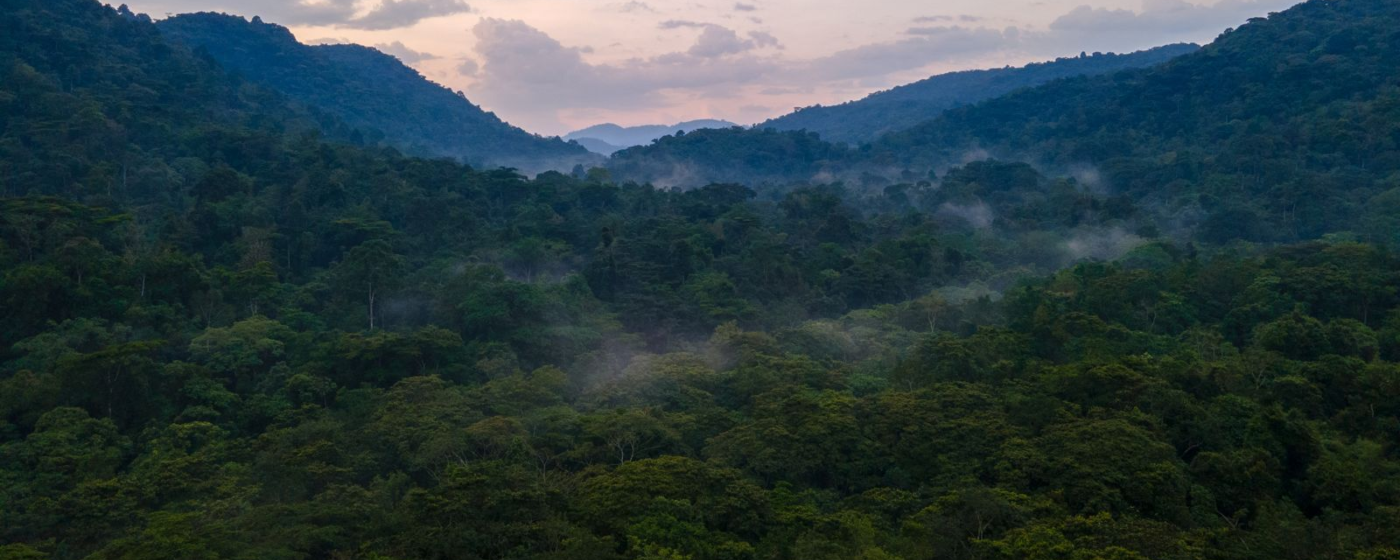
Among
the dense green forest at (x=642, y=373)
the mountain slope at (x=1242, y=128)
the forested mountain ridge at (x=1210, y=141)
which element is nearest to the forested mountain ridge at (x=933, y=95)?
the forested mountain ridge at (x=1210, y=141)

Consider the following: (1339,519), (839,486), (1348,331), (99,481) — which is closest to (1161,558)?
(1339,519)

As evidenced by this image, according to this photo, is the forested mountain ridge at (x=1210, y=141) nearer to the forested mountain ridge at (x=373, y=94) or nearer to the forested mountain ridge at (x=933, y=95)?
the forested mountain ridge at (x=373, y=94)

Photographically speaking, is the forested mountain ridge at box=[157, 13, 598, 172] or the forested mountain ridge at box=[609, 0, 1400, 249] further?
the forested mountain ridge at box=[157, 13, 598, 172]

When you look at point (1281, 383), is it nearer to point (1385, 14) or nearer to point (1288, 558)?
point (1288, 558)

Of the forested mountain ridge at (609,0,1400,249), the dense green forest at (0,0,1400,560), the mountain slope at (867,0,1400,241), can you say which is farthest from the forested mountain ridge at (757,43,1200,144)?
the dense green forest at (0,0,1400,560)

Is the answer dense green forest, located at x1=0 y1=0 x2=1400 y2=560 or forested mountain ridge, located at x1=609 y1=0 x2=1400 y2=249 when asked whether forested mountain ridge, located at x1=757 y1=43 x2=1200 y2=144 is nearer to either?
forested mountain ridge, located at x1=609 y1=0 x2=1400 y2=249

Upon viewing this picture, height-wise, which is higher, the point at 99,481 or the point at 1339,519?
the point at 99,481

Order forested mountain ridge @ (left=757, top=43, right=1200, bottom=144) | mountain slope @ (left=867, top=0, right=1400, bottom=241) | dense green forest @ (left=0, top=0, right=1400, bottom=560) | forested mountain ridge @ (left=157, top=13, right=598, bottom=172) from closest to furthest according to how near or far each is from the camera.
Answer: dense green forest @ (left=0, top=0, right=1400, bottom=560)
mountain slope @ (left=867, top=0, right=1400, bottom=241)
forested mountain ridge @ (left=157, top=13, right=598, bottom=172)
forested mountain ridge @ (left=757, top=43, right=1200, bottom=144)
